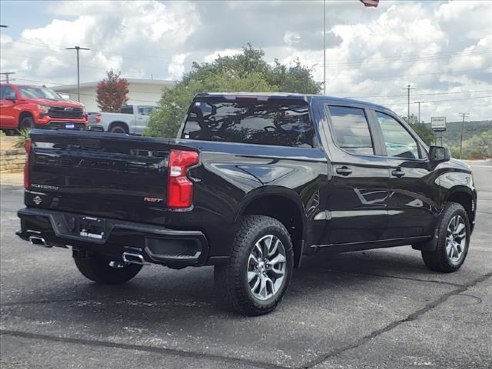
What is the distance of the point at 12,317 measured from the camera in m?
5.34

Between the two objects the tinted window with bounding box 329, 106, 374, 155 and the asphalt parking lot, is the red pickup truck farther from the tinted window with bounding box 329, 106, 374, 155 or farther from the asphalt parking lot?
the tinted window with bounding box 329, 106, 374, 155

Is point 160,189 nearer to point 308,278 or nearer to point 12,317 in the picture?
point 12,317

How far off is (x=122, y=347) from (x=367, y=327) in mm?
1886

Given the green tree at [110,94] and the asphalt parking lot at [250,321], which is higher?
the green tree at [110,94]

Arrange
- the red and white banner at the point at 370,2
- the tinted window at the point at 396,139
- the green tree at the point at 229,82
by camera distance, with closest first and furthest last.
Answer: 1. the tinted window at the point at 396,139
2. the red and white banner at the point at 370,2
3. the green tree at the point at 229,82

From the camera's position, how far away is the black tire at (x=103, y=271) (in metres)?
6.30

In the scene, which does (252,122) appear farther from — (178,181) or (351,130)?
(178,181)

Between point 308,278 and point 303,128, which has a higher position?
point 303,128

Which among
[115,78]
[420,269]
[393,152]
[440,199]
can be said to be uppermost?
[115,78]

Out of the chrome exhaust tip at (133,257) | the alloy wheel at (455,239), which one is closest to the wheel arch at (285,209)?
the chrome exhaust tip at (133,257)

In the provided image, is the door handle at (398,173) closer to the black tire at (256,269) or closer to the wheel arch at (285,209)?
the wheel arch at (285,209)

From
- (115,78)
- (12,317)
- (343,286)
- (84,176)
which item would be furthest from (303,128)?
(115,78)

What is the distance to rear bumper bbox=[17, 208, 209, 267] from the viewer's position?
187 inches

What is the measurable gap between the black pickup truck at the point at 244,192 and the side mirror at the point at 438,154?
0.5 inches
